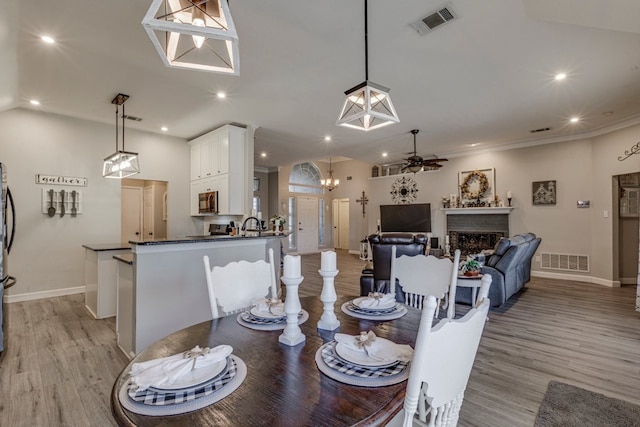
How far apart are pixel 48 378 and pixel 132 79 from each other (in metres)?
3.10

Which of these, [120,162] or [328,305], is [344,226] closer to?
[120,162]

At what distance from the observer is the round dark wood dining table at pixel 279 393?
783mm

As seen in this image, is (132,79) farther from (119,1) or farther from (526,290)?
(526,290)

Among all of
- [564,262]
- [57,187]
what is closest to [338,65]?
[57,187]

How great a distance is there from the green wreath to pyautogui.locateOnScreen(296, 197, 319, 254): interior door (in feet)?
16.5

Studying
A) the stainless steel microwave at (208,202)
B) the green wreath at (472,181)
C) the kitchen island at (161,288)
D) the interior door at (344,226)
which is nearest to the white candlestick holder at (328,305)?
the kitchen island at (161,288)

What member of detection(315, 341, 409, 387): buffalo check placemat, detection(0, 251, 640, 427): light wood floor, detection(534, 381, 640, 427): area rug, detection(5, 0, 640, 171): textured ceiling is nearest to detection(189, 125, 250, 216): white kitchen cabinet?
detection(5, 0, 640, 171): textured ceiling

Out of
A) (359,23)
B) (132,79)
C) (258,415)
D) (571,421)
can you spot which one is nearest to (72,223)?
(132,79)

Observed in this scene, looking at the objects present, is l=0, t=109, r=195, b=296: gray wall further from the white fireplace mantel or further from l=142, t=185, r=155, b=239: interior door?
the white fireplace mantel

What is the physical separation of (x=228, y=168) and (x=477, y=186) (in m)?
5.79

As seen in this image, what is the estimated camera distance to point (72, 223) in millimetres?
5012

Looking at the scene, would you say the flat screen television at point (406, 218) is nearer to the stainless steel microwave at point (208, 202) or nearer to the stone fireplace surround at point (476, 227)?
the stone fireplace surround at point (476, 227)

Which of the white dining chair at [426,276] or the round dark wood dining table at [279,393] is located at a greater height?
the white dining chair at [426,276]

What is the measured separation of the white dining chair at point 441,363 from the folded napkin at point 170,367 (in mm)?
614
